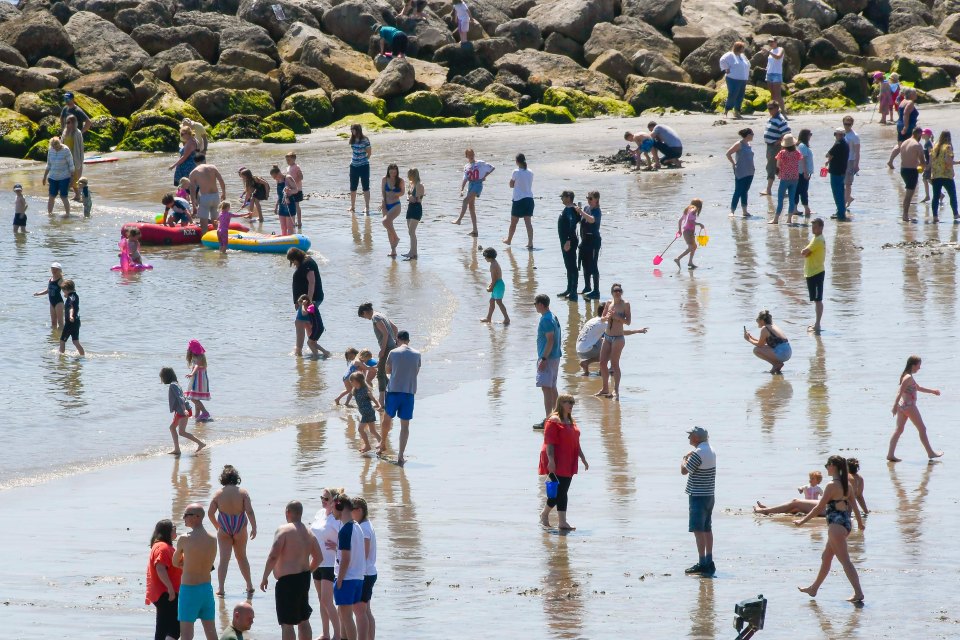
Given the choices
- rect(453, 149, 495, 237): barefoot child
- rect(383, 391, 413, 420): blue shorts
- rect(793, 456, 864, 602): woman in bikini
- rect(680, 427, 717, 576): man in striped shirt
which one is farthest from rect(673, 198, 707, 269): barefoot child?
rect(793, 456, 864, 602): woman in bikini

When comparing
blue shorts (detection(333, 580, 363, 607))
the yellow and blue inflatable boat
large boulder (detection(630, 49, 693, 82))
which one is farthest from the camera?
large boulder (detection(630, 49, 693, 82))

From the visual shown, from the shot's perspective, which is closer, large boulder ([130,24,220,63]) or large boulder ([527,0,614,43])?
large boulder ([130,24,220,63])

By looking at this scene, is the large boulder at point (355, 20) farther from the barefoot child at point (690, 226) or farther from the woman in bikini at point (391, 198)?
the barefoot child at point (690, 226)

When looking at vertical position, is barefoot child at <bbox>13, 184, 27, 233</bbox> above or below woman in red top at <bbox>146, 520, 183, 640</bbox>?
above

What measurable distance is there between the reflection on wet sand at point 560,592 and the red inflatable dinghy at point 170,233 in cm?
1490

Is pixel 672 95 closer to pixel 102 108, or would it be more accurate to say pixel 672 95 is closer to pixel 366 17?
pixel 366 17

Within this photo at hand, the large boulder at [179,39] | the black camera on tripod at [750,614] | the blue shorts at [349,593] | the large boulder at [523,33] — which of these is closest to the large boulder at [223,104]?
the large boulder at [179,39]

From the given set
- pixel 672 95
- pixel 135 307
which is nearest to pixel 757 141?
pixel 672 95

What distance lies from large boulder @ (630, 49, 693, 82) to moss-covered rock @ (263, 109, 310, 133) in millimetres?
10084

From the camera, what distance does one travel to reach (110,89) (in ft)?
116

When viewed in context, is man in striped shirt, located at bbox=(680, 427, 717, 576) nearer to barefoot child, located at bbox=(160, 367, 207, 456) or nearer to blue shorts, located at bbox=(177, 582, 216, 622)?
blue shorts, located at bbox=(177, 582, 216, 622)

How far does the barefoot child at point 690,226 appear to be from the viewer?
1939 centimetres

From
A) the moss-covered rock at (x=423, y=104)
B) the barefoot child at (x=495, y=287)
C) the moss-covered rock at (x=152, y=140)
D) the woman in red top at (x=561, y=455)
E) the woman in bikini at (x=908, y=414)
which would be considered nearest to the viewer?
the woman in red top at (x=561, y=455)

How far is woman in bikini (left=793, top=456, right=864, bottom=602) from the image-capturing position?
8.76 meters
